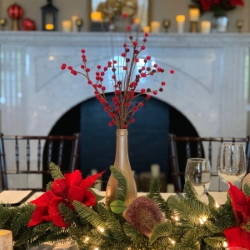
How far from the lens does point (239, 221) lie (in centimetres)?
86

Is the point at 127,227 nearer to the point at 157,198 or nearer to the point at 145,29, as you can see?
the point at 157,198

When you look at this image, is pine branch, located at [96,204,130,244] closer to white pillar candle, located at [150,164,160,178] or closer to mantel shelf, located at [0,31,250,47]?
mantel shelf, located at [0,31,250,47]

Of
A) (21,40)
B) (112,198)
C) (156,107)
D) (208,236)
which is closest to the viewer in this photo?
(208,236)

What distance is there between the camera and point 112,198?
1137 mm

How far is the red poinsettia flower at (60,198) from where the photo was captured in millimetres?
925

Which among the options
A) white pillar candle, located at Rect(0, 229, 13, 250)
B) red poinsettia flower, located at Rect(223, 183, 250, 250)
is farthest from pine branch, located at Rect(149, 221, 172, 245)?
white pillar candle, located at Rect(0, 229, 13, 250)

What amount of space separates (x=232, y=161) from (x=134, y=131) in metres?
2.19

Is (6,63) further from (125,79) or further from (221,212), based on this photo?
(221,212)

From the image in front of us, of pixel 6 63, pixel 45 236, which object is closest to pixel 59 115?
pixel 6 63

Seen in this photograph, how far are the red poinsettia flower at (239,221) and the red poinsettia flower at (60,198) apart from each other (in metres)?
0.30

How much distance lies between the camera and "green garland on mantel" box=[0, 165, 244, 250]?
0.87m

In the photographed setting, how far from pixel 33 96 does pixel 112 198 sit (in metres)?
2.25

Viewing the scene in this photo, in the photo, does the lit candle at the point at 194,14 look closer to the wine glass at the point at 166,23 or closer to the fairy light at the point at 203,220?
the wine glass at the point at 166,23

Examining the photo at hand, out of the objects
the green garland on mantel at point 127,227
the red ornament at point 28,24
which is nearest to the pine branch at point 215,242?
the green garland on mantel at point 127,227
